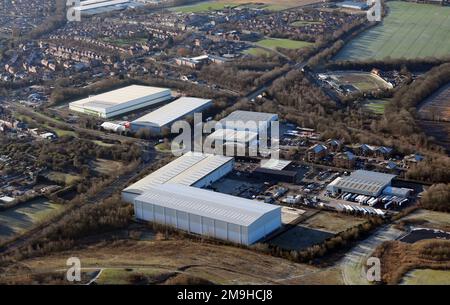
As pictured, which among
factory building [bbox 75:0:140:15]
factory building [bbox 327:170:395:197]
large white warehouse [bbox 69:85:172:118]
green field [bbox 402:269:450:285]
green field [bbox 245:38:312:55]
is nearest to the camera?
green field [bbox 402:269:450:285]

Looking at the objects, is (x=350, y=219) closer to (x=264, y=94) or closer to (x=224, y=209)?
(x=224, y=209)

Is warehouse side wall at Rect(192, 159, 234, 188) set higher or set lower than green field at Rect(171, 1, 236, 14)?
lower

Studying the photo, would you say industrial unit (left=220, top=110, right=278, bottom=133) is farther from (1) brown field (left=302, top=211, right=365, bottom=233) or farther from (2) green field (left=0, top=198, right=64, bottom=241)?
(2) green field (left=0, top=198, right=64, bottom=241)

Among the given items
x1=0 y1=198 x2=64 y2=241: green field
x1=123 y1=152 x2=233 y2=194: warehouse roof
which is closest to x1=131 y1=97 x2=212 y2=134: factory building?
x1=123 y1=152 x2=233 y2=194: warehouse roof

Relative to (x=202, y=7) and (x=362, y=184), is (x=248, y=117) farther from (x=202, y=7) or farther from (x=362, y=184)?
(x=202, y=7)

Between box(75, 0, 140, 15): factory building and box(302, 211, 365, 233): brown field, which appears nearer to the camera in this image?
box(302, 211, 365, 233): brown field

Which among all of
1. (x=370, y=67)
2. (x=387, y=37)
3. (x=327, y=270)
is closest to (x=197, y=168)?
(x=327, y=270)
